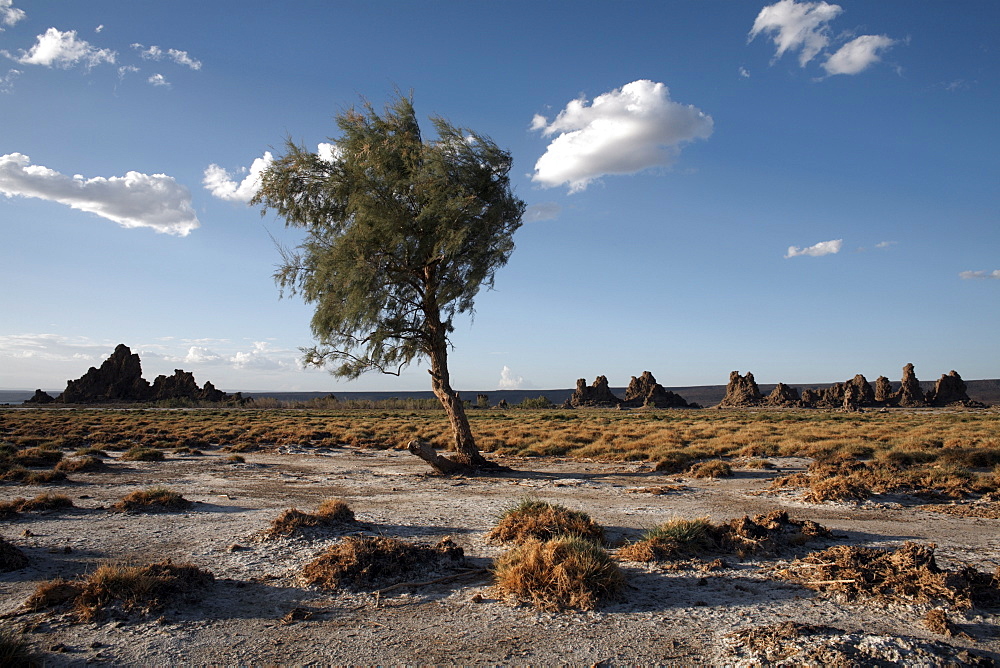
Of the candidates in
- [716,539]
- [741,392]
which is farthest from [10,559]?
[741,392]

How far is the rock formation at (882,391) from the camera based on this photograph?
267 feet

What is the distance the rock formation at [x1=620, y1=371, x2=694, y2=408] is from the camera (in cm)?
9662

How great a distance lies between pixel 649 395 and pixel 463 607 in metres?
96.8

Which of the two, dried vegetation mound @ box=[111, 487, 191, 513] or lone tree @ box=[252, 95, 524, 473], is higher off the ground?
lone tree @ box=[252, 95, 524, 473]

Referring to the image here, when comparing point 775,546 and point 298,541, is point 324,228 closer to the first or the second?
point 298,541

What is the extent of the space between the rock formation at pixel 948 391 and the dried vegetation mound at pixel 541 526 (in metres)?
90.4

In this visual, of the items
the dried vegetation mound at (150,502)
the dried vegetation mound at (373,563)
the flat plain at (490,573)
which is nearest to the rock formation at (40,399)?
the flat plain at (490,573)

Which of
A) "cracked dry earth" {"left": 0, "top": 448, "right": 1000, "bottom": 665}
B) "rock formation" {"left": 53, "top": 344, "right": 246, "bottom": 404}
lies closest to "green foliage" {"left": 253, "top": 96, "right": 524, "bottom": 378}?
"cracked dry earth" {"left": 0, "top": 448, "right": 1000, "bottom": 665}

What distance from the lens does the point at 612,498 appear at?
12617 millimetres

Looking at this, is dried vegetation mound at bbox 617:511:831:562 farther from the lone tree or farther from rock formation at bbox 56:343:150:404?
rock formation at bbox 56:343:150:404

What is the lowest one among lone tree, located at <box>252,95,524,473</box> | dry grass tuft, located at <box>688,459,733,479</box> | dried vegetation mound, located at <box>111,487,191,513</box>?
dry grass tuft, located at <box>688,459,733,479</box>

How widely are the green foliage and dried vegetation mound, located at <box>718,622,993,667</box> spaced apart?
521 inches

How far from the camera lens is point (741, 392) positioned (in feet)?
306

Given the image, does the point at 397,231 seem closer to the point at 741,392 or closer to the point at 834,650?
the point at 834,650
